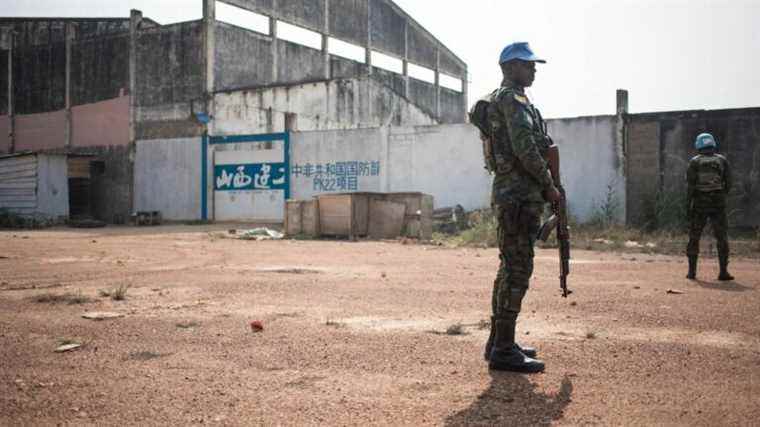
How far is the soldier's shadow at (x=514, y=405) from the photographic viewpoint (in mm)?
2688

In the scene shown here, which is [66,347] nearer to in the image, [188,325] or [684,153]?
[188,325]

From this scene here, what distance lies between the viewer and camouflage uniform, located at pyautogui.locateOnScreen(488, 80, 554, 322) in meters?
3.50

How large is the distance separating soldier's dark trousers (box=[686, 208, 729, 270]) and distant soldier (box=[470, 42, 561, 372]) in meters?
Answer: 4.41

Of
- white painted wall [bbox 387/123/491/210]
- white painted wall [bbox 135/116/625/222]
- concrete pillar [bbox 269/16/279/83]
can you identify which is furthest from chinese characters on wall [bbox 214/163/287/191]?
concrete pillar [bbox 269/16/279/83]

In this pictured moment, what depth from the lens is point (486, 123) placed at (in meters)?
3.77

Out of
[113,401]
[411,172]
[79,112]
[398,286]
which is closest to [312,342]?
[113,401]

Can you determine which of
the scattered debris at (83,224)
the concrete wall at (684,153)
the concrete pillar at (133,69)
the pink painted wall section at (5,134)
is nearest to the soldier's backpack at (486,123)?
the concrete wall at (684,153)

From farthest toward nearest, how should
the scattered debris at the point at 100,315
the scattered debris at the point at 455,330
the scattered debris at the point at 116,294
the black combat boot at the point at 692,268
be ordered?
the black combat boot at the point at 692,268 → the scattered debris at the point at 116,294 → the scattered debris at the point at 100,315 → the scattered debris at the point at 455,330

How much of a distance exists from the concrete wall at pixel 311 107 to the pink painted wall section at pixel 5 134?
11132 millimetres

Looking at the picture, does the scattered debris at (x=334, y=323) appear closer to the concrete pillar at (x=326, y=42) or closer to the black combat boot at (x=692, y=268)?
the black combat boot at (x=692, y=268)

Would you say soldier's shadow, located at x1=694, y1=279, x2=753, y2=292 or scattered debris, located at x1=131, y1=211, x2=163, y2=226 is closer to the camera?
soldier's shadow, located at x1=694, y1=279, x2=753, y2=292

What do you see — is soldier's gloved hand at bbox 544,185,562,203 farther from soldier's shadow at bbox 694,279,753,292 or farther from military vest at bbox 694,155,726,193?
military vest at bbox 694,155,726,193

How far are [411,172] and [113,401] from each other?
15.3 meters

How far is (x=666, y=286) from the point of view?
21.8 feet
